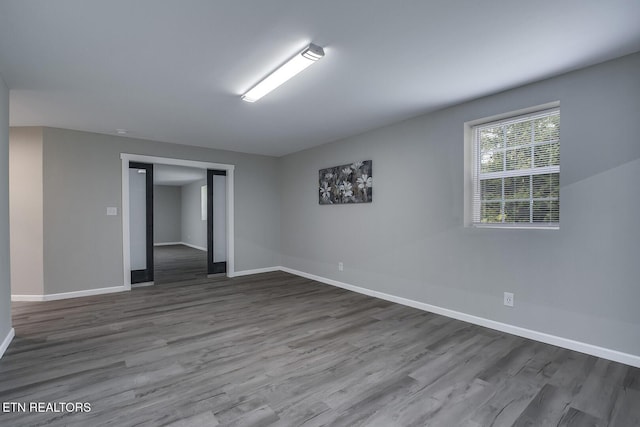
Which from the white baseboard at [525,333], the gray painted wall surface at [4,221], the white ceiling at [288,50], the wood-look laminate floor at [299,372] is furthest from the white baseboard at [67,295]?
the white baseboard at [525,333]

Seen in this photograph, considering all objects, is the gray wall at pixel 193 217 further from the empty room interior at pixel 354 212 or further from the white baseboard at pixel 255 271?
the empty room interior at pixel 354 212

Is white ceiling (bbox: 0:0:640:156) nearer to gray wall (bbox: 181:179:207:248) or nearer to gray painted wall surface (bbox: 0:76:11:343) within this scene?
gray painted wall surface (bbox: 0:76:11:343)

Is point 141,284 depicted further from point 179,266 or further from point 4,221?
point 4,221

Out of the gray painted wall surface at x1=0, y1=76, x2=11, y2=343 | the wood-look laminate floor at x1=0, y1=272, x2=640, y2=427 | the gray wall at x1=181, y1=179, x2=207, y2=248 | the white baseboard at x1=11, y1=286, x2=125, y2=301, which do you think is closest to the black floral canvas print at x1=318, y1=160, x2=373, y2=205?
the wood-look laminate floor at x1=0, y1=272, x2=640, y2=427

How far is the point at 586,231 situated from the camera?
261cm

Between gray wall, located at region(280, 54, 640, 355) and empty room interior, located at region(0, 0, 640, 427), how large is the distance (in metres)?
0.02

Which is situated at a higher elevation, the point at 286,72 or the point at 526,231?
the point at 286,72

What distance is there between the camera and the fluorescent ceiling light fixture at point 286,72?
2275 mm

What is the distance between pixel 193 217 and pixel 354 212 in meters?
8.11

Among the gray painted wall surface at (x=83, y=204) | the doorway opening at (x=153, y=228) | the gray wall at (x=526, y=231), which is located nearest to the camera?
the gray wall at (x=526, y=231)

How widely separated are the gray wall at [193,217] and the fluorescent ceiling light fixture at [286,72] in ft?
26.0

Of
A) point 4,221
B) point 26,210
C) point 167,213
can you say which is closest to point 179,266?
point 26,210

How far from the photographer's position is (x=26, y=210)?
425 centimetres

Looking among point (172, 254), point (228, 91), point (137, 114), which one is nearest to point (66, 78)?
point (137, 114)
